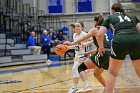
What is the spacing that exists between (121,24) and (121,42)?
0.33 meters

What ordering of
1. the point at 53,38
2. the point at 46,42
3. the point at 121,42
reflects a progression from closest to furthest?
the point at 121,42, the point at 46,42, the point at 53,38

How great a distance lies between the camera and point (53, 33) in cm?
2711

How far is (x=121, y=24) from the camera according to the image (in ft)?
20.2

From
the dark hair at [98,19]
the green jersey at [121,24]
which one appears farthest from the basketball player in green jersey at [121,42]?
the dark hair at [98,19]

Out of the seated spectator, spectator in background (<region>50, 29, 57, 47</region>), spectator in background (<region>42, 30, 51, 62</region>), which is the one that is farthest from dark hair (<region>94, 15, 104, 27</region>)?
spectator in background (<region>50, 29, 57, 47</region>)

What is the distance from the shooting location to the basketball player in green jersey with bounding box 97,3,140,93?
19.9ft

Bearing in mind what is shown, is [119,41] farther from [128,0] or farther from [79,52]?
[128,0]

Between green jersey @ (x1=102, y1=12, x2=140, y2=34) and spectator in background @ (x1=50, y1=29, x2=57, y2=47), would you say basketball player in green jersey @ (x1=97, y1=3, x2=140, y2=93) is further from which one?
spectator in background @ (x1=50, y1=29, x2=57, y2=47)

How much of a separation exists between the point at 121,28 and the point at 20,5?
24.6 metres

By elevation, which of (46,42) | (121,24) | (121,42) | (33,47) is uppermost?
(121,24)

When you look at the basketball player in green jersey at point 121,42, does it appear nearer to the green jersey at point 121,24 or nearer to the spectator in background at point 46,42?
the green jersey at point 121,24

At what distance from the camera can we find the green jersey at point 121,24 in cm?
616

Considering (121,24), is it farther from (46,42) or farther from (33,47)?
(46,42)

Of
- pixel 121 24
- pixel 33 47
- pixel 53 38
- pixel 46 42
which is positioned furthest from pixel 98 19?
pixel 53 38
